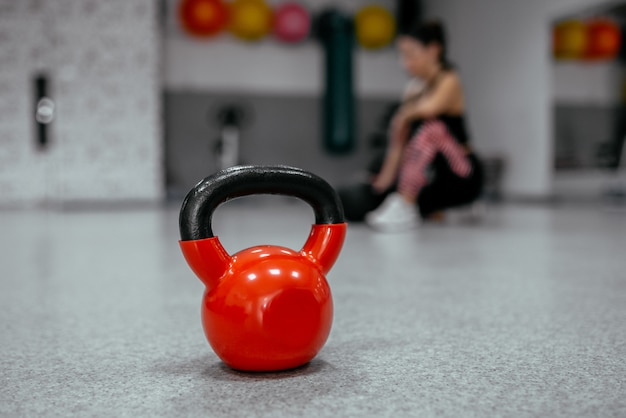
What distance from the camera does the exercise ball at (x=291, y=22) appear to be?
22.9ft

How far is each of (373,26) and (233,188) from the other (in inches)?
267

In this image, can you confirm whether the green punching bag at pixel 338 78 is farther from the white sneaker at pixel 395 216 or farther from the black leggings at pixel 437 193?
the white sneaker at pixel 395 216

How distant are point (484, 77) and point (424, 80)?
13.4 ft

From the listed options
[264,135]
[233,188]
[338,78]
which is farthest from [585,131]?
[233,188]

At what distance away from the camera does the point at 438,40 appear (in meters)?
3.29

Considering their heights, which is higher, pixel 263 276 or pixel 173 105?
pixel 173 105

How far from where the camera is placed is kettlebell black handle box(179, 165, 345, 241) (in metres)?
0.80

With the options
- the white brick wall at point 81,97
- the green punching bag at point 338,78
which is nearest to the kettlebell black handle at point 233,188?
the white brick wall at point 81,97

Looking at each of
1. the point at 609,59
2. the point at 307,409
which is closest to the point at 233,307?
the point at 307,409

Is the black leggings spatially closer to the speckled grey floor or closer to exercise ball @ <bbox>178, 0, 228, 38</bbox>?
the speckled grey floor

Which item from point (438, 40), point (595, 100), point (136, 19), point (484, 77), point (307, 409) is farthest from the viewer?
point (484, 77)

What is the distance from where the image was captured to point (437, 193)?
3443mm

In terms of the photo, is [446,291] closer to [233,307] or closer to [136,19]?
[233,307]

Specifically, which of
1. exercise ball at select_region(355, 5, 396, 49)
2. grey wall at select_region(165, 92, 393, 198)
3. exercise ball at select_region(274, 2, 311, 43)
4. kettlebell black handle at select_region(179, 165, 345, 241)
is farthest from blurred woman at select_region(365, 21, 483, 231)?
grey wall at select_region(165, 92, 393, 198)
